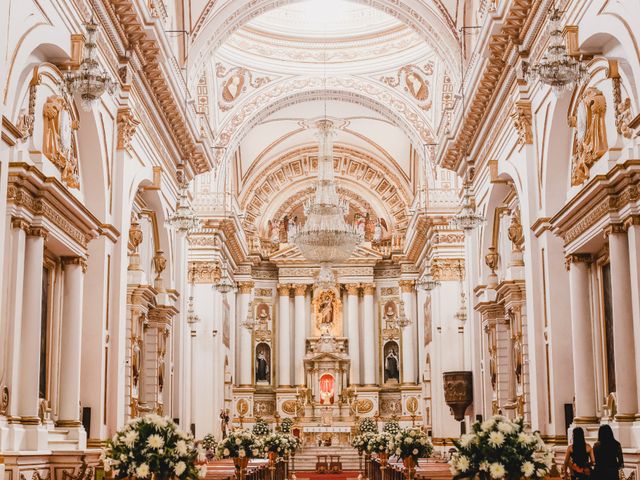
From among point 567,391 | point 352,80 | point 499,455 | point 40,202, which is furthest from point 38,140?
point 352,80

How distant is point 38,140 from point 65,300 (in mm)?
2379

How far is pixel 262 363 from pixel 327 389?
2.86m

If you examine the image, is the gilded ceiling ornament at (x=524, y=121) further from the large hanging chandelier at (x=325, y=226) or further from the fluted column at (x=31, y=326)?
the large hanging chandelier at (x=325, y=226)

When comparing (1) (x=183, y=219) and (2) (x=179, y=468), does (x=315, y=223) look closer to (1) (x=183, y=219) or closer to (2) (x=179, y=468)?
(1) (x=183, y=219)

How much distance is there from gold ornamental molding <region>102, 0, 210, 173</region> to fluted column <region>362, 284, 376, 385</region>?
1713cm

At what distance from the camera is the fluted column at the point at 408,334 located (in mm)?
36438

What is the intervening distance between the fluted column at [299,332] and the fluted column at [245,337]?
76.5 inches

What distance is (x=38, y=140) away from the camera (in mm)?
12047

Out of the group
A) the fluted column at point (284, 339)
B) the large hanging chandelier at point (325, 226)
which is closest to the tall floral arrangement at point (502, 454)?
the large hanging chandelier at point (325, 226)

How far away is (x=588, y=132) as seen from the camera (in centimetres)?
1258

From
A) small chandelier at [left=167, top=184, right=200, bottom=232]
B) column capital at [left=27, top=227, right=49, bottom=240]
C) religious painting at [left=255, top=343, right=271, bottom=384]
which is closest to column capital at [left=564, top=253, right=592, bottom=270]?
small chandelier at [left=167, top=184, right=200, bottom=232]

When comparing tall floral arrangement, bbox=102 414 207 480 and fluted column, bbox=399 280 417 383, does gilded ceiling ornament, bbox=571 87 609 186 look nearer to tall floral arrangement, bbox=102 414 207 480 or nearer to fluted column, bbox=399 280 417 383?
tall floral arrangement, bbox=102 414 207 480

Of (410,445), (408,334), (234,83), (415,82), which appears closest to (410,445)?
(410,445)

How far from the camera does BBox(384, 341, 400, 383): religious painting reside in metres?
37.3
